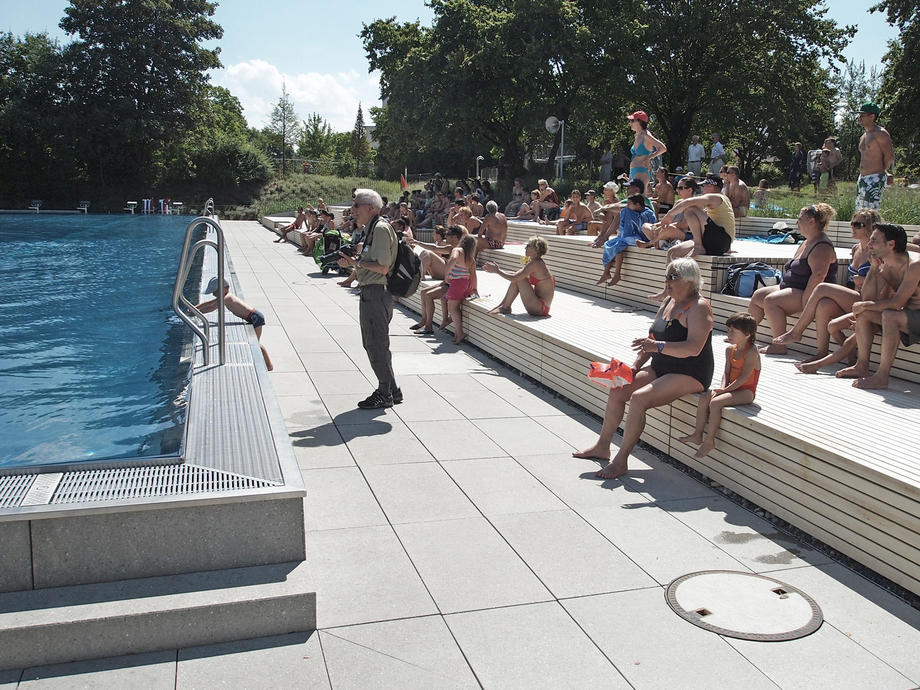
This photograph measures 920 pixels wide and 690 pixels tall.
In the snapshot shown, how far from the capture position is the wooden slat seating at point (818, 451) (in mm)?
3777

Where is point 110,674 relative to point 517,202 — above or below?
below

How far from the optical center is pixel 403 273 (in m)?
6.55

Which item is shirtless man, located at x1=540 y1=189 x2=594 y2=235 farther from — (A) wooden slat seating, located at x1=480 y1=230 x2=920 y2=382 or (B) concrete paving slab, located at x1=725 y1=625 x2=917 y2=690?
(B) concrete paving slab, located at x1=725 y1=625 x2=917 y2=690

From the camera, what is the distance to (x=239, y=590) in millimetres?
3287

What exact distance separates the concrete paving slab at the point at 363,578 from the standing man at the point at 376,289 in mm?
2589

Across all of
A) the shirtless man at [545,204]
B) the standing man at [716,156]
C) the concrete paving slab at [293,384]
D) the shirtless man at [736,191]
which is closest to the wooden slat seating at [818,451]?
the concrete paving slab at [293,384]

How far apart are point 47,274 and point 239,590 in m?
18.1

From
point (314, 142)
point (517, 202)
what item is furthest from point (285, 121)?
point (517, 202)

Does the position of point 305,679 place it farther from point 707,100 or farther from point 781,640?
point 707,100

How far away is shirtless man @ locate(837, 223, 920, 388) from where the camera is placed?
5.43 m

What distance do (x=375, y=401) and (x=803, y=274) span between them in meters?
4.00

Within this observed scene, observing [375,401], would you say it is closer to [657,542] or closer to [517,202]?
[657,542]

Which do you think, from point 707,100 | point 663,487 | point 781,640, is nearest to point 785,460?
point 663,487

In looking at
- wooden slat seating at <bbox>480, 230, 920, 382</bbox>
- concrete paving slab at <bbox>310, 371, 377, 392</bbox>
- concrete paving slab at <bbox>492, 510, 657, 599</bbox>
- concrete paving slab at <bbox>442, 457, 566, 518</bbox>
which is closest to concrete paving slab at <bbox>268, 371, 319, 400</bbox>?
concrete paving slab at <bbox>310, 371, 377, 392</bbox>
